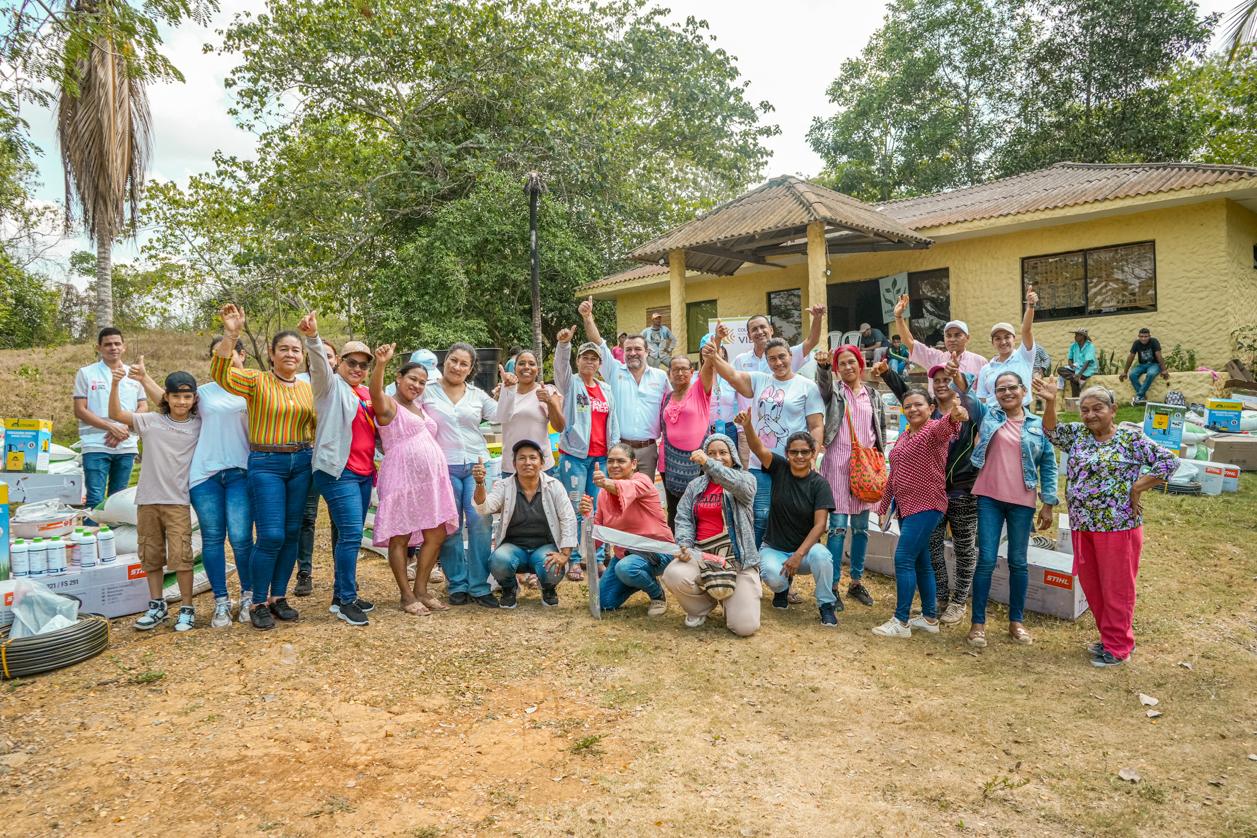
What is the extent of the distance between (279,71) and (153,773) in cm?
1624

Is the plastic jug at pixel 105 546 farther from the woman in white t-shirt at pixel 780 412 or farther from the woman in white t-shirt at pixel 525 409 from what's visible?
the woman in white t-shirt at pixel 780 412

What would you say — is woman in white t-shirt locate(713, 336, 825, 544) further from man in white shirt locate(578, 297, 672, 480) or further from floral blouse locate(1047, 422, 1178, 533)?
floral blouse locate(1047, 422, 1178, 533)

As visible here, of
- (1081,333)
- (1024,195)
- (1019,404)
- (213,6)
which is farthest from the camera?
(1024,195)

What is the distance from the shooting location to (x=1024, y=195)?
13305 mm

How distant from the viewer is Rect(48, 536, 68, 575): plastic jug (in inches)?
185

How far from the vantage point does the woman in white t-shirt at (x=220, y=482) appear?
4.39 metres

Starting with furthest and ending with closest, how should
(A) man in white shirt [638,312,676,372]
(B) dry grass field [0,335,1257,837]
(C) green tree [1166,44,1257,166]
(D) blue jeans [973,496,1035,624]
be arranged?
(C) green tree [1166,44,1257,166], (A) man in white shirt [638,312,676,372], (D) blue jeans [973,496,1035,624], (B) dry grass field [0,335,1257,837]

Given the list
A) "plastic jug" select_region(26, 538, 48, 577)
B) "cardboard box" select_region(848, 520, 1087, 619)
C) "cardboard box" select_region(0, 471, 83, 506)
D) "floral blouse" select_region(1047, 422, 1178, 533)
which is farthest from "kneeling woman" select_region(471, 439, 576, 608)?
"cardboard box" select_region(0, 471, 83, 506)

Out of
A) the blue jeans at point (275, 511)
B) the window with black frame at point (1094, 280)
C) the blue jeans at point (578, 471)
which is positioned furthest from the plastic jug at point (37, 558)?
the window with black frame at point (1094, 280)

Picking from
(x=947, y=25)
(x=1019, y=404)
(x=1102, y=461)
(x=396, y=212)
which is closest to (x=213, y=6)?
(x=1019, y=404)

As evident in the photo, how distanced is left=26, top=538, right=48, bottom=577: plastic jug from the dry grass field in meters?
0.76

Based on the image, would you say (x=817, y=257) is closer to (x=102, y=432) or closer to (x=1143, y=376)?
(x=1143, y=376)

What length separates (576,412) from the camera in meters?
5.56

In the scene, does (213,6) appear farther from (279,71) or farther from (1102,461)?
(279,71)
